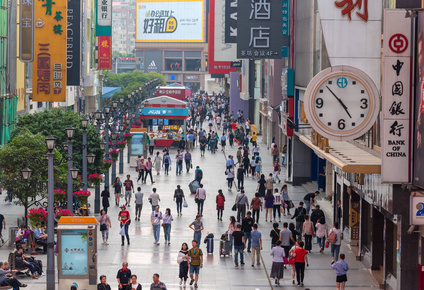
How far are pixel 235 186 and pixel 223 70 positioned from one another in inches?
1872

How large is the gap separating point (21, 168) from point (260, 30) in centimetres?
1729

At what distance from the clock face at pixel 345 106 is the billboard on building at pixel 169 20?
150m

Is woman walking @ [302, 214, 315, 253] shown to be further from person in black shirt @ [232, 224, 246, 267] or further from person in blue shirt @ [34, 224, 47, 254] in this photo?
person in blue shirt @ [34, 224, 47, 254]

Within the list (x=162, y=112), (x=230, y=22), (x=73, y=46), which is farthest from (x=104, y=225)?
(x=162, y=112)

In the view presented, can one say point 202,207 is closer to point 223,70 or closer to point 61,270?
point 61,270

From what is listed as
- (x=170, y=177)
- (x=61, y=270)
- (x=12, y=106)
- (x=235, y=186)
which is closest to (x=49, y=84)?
(x=12, y=106)

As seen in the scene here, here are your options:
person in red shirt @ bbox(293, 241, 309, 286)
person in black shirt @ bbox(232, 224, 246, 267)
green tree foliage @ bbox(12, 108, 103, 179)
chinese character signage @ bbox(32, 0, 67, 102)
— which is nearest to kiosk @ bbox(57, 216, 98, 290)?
person in black shirt @ bbox(232, 224, 246, 267)

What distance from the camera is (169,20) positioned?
172 m

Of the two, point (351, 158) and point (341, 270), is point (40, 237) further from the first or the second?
point (351, 158)

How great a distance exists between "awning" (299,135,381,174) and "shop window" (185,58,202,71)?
154179 millimetres

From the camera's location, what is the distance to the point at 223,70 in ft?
298

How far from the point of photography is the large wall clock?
71.1 feet

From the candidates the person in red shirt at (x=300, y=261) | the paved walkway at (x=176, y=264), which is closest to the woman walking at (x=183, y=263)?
the paved walkway at (x=176, y=264)

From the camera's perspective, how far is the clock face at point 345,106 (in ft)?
71.4
